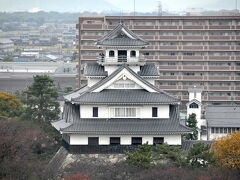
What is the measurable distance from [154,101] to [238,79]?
49303mm

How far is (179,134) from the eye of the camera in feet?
173

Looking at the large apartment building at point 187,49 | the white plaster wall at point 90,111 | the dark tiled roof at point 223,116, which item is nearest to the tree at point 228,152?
the white plaster wall at point 90,111

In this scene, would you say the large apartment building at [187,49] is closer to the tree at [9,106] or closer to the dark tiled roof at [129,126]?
the tree at [9,106]

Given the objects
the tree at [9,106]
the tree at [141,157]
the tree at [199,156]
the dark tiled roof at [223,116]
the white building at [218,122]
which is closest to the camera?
the tree at [141,157]

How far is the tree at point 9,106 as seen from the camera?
232 feet

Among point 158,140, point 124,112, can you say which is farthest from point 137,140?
point 124,112

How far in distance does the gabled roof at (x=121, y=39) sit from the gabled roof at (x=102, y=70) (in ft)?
5.29

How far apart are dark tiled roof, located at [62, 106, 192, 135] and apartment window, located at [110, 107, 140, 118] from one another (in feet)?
0.93

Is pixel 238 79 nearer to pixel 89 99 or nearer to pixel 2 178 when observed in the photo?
pixel 89 99

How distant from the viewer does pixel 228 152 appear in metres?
49.0

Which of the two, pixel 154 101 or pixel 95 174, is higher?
pixel 154 101

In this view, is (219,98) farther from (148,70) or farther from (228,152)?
(228,152)

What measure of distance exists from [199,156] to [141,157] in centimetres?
321

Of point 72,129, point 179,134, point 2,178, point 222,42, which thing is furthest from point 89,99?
point 222,42
